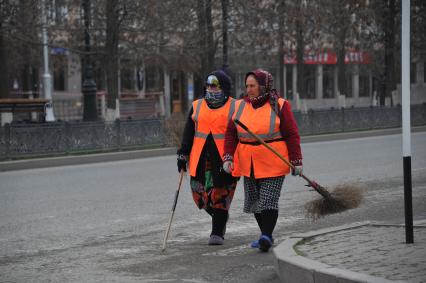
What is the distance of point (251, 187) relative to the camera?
838cm

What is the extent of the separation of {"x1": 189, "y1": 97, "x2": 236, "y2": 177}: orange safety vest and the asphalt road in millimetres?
876

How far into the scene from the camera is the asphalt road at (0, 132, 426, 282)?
24.9 ft

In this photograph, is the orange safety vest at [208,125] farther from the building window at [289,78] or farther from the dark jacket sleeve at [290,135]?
the building window at [289,78]

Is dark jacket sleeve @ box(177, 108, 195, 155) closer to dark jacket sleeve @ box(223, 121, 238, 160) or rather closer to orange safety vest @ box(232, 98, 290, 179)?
dark jacket sleeve @ box(223, 121, 238, 160)

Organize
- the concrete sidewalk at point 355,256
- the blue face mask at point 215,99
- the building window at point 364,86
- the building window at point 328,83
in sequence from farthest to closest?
1. the building window at point 364,86
2. the building window at point 328,83
3. the blue face mask at point 215,99
4. the concrete sidewalk at point 355,256

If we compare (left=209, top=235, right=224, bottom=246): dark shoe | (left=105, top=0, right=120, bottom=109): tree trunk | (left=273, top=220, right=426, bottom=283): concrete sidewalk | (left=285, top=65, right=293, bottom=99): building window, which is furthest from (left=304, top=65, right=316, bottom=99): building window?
(left=273, top=220, right=426, bottom=283): concrete sidewalk

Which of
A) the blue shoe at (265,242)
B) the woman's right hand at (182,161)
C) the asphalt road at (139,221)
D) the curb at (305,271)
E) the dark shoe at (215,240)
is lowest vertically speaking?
the asphalt road at (139,221)

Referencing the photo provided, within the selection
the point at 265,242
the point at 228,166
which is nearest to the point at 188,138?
the point at 228,166

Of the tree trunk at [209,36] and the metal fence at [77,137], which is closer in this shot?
the metal fence at [77,137]

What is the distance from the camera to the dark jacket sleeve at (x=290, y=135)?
8.13 meters

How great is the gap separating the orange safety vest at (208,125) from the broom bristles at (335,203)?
3.37 feet

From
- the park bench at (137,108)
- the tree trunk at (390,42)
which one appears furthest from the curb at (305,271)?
the park bench at (137,108)

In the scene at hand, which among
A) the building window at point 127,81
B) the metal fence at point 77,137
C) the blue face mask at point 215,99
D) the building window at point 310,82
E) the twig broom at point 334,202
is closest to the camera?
the twig broom at point 334,202

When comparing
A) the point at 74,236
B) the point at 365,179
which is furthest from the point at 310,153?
the point at 74,236
